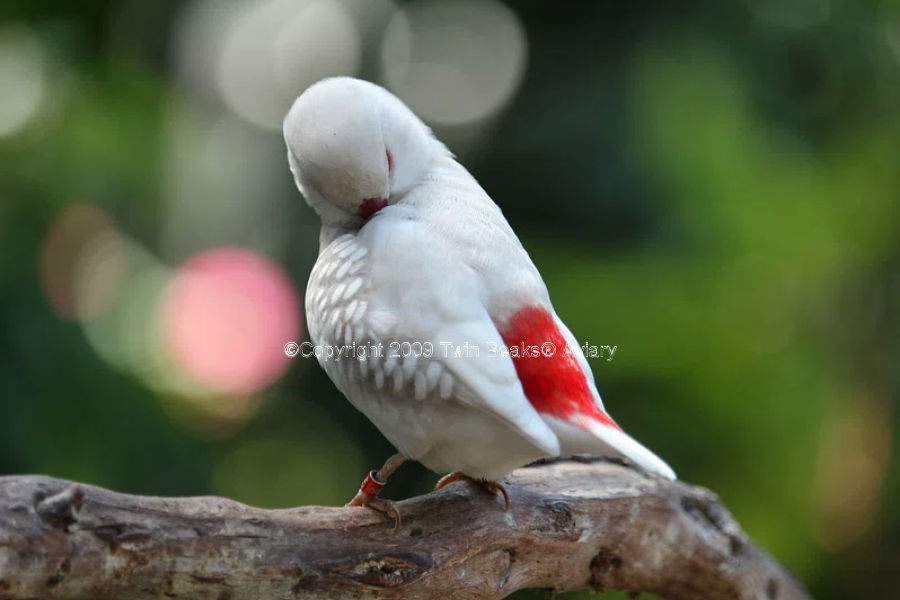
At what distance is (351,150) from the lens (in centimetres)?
88

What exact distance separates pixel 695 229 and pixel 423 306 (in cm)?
114

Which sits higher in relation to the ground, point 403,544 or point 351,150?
point 351,150

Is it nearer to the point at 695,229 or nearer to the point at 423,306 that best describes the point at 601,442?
the point at 423,306

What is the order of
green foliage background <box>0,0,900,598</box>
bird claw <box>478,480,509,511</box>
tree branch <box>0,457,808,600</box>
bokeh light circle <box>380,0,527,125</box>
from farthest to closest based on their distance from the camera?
bokeh light circle <box>380,0,527,125</box> < green foliage background <box>0,0,900,598</box> < bird claw <box>478,480,509,511</box> < tree branch <box>0,457,808,600</box>

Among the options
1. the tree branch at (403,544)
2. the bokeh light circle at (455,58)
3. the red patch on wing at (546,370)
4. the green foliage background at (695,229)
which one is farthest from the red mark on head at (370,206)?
the bokeh light circle at (455,58)

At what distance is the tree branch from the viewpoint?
771 mm

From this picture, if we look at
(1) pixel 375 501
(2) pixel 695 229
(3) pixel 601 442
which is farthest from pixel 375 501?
(2) pixel 695 229

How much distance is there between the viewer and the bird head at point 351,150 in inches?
35.0

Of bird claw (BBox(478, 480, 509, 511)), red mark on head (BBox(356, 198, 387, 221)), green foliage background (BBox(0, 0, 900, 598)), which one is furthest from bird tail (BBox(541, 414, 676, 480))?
green foliage background (BBox(0, 0, 900, 598))

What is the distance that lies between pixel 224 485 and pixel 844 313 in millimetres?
1249

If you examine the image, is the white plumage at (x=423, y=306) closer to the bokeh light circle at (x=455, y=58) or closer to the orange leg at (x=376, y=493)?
the orange leg at (x=376, y=493)

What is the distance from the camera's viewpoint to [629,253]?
183 cm

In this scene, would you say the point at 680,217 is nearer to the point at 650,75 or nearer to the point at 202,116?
the point at 650,75

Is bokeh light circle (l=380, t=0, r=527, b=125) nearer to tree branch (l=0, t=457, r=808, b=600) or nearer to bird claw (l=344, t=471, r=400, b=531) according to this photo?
tree branch (l=0, t=457, r=808, b=600)
